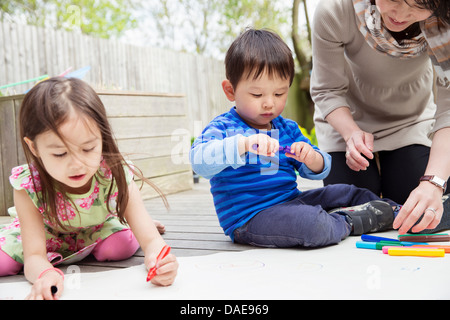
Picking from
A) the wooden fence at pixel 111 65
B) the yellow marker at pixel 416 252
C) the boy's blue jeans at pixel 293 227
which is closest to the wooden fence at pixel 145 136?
the wooden fence at pixel 111 65

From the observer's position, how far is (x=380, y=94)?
6.55ft

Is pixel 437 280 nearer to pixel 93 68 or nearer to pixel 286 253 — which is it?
pixel 286 253

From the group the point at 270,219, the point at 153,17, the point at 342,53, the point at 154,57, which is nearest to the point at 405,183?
the point at 342,53

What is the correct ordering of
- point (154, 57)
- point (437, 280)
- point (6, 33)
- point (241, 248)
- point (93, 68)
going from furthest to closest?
point (154, 57)
point (93, 68)
point (6, 33)
point (241, 248)
point (437, 280)

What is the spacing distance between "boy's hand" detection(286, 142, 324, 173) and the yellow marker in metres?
0.37

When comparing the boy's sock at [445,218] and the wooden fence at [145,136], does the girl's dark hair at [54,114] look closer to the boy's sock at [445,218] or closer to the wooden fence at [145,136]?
the boy's sock at [445,218]

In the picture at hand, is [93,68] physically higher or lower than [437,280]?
higher

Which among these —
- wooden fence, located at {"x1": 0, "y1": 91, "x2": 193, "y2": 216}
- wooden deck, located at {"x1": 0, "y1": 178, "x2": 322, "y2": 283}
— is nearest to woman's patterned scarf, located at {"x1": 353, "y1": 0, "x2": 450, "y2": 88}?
wooden deck, located at {"x1": 0, "y1": 178, "x2": 322, "y2": 283}

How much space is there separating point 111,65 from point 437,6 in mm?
4182

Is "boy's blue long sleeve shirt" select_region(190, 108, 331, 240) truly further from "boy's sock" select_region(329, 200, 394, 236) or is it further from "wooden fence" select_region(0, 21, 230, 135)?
Answer: "wooden fence" select_region(0, 21, 230, 135)

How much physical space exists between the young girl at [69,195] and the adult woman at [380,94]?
798 millimetres

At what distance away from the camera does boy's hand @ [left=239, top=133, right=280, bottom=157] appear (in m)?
1.37

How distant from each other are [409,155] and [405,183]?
0.37 ft

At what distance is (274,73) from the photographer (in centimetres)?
159
